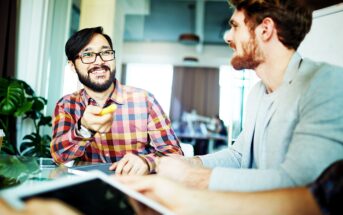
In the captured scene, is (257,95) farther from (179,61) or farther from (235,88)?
(179,61)

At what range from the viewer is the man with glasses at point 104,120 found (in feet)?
2.71

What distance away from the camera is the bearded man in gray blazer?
23.2 inches

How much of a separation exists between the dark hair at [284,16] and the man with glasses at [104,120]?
46cm

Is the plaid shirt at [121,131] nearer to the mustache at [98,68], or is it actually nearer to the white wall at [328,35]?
the mustache at [98,68]

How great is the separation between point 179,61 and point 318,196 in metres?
5.51

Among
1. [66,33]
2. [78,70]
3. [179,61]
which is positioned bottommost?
[78,70]

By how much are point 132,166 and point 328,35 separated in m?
0.80

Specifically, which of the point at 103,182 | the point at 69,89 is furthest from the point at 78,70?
the point at 103,182

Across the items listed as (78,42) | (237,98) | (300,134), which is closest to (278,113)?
(300,134)

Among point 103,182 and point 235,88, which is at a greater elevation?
point 235,88

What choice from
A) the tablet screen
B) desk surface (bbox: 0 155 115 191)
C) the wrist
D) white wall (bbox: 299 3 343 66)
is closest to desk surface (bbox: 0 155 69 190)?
desk surface (bbox: 0 155 115 191)

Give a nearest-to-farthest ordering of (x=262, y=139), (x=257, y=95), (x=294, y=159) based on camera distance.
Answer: (x=294, y=159) → (x=262, y=139) → (x=257, y=95)

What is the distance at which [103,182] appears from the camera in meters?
0.49

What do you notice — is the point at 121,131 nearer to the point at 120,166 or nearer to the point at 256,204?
the point at 120,166
